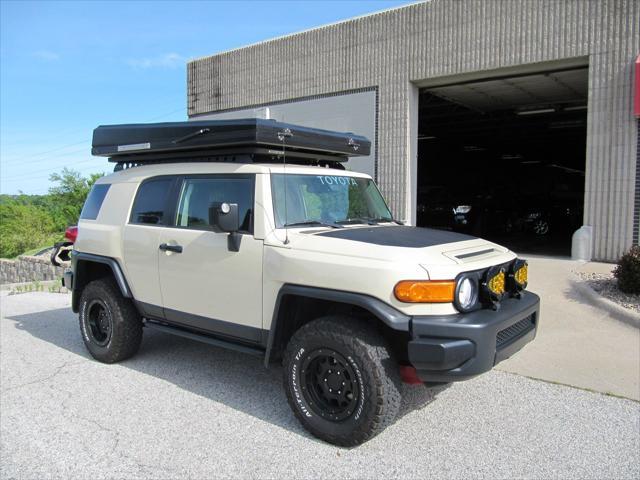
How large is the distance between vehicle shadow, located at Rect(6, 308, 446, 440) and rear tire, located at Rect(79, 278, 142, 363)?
0.22 m

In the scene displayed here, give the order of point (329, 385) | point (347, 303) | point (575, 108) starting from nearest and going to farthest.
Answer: point (347, 303)
point (329, 385)
point (575, 108)

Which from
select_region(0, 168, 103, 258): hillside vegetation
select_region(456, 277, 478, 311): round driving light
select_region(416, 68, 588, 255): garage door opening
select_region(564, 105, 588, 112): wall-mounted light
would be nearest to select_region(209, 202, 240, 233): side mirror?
select_region(456, 277, 478, 311): round driving light

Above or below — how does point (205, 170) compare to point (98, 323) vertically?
above

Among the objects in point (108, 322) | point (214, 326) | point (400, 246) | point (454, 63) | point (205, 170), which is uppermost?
point (454, 63)

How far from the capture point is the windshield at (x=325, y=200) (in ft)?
13.6

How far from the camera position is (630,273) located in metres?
7.30

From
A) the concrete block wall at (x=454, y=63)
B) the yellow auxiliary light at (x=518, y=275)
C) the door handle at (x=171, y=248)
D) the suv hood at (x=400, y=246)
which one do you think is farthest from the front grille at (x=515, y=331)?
the concrete block wall at (x=454, y=63)

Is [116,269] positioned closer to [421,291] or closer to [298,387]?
[298,387]

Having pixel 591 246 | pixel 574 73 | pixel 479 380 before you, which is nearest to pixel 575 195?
pixel 574 73

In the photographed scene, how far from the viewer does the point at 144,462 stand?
340cm

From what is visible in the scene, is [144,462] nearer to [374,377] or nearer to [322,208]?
[374,377]

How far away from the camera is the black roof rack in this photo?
424 cm

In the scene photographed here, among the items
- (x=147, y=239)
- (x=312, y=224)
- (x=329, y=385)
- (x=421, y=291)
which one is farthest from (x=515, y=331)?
(x=147, y=239)

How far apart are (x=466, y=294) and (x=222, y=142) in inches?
90.8
